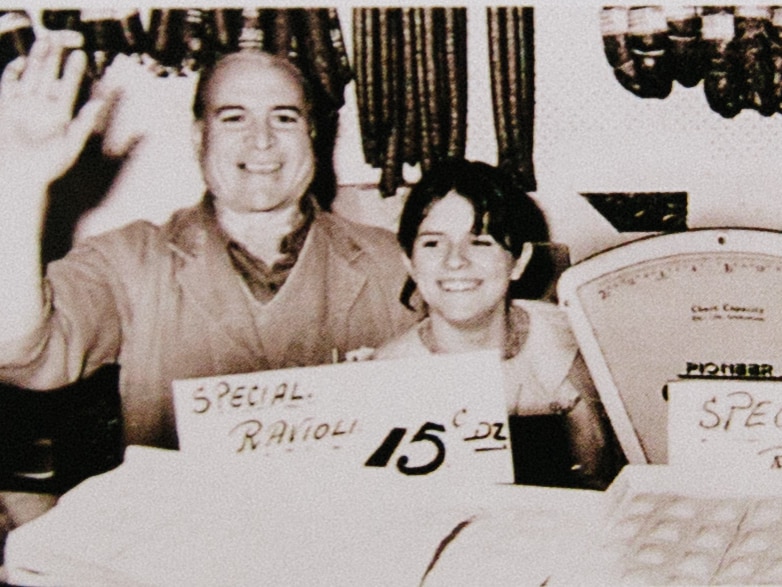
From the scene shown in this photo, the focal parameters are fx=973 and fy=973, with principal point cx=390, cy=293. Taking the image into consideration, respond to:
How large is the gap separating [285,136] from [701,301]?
0.39m

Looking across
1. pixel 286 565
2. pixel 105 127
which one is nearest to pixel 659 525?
pixel 286 565

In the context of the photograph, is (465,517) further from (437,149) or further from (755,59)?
(755,59)

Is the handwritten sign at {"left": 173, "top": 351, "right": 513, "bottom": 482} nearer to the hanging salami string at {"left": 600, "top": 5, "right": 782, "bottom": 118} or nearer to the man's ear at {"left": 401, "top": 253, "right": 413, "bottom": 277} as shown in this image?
the man's ear at {"left": 401, "top": 253, "right": 413, "bottom": 277}

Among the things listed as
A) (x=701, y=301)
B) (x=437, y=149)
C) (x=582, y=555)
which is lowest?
(x=582, y=555)

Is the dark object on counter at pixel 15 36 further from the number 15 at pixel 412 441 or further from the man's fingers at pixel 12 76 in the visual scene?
the number 15 at pixel 412 441

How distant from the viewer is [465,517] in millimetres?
822

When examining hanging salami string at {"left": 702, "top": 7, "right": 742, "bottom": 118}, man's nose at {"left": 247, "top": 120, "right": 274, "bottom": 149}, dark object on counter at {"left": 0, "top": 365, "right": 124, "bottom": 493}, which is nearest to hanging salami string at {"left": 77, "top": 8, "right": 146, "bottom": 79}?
man's nose at {"left": 247, "top": 120, "right": 274, "bottom": 149}

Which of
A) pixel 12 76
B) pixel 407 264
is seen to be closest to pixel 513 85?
pixel 407 264

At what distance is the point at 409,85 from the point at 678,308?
1.00 feet

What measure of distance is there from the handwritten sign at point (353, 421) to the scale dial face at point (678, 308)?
0.12m

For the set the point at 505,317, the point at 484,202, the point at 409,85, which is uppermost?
the point at 409,85

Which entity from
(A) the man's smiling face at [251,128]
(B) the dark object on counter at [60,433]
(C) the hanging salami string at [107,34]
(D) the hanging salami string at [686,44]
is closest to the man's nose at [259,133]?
(A) the man's smiling face at [251,128]

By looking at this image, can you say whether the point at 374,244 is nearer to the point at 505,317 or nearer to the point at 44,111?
the point at 505,317

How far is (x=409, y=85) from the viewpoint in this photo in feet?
2.79
